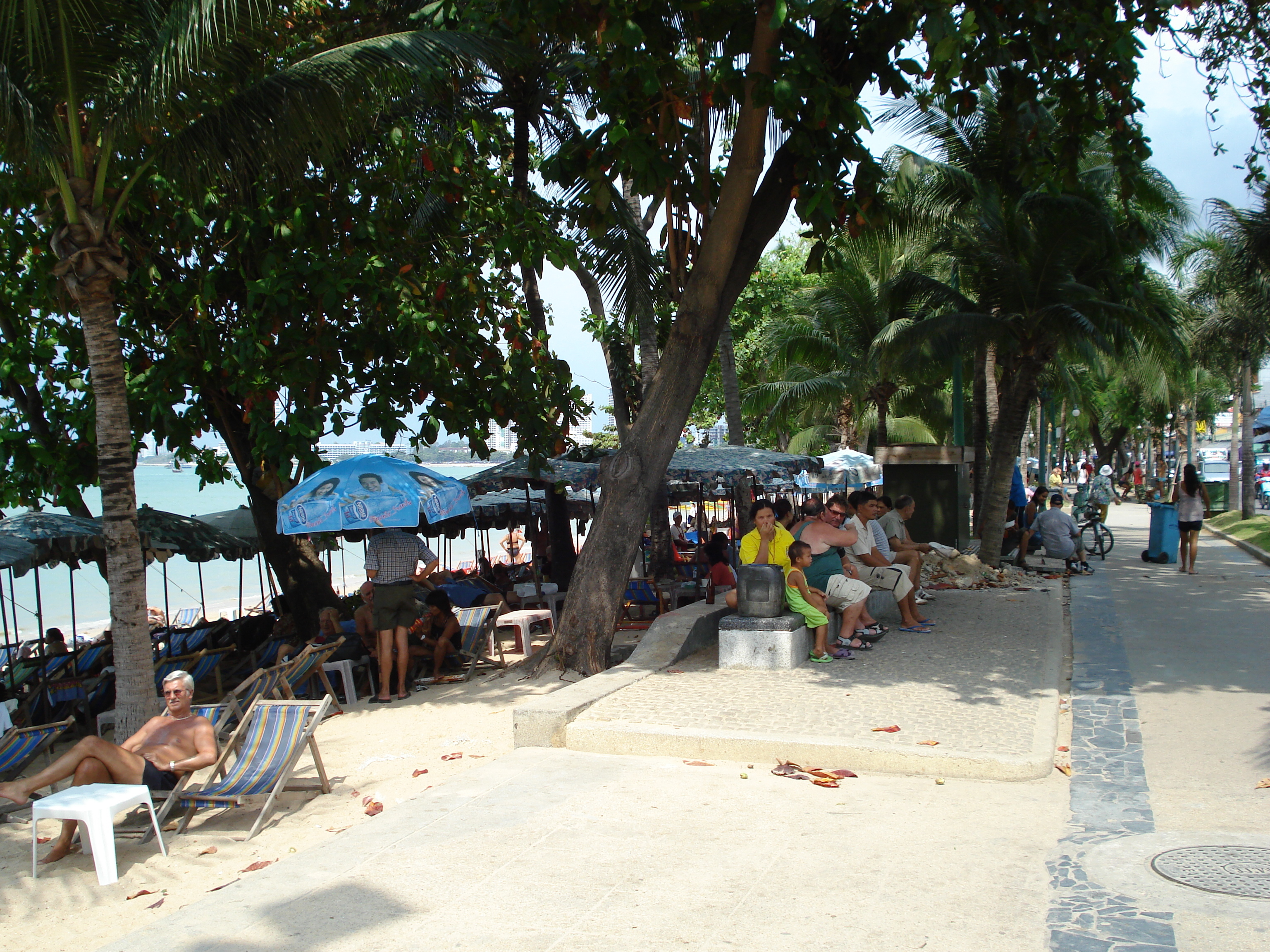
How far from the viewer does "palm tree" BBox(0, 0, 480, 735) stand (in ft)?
23.7

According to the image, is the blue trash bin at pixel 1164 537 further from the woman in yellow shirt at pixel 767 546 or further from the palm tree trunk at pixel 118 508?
the palm tree trunk at pixel 118 508

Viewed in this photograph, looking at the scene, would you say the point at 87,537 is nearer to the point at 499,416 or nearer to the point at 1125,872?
the point at 499,416

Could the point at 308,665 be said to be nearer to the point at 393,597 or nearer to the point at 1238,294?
the point at 393,597

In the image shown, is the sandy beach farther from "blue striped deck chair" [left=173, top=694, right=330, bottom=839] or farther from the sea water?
the sea water

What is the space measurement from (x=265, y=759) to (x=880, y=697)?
14.0 feet

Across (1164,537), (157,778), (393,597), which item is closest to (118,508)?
(157,778)

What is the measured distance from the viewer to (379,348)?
10.9 metres

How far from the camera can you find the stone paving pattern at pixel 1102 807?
4.02 m

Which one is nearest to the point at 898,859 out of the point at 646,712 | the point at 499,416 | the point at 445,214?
the point at 646,712

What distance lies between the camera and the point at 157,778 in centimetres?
617

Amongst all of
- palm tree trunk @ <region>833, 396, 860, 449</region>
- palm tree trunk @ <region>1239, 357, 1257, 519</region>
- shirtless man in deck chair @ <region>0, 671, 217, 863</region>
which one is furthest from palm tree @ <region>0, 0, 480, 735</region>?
palm tree trunk @ <region>1239, 357, 1257, 519</region>

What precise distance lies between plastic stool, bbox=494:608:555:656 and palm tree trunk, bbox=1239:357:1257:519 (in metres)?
Answer: 22.7

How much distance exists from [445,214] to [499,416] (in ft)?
9.01

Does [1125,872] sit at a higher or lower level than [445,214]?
lower
